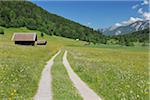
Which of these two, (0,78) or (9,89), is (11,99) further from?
(0,78)

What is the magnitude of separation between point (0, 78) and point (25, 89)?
7.77ft

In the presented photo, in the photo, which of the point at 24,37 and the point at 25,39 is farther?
the point at 24,37

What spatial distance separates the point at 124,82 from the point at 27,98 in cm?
572

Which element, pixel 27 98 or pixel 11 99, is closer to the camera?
pixel 11 99

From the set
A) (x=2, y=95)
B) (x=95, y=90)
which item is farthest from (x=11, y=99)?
(x=95, y=90)

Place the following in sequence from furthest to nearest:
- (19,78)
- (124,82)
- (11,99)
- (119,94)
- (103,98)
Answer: (19,78), (124,82), (103,98), (119,94), (11,99)

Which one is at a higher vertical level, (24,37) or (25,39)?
(24,37)

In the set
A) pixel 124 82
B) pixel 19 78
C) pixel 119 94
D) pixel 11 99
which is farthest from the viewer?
pixel 19 78

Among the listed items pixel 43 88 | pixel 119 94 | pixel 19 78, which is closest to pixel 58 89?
pixel 43 88

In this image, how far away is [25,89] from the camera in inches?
684

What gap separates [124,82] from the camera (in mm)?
18547

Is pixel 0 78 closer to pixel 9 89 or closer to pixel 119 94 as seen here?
pixel 9 89

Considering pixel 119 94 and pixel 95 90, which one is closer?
pixel 119 94

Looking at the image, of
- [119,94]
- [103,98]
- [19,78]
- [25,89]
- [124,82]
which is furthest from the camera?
[19,78]
